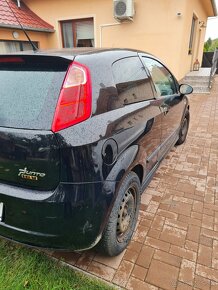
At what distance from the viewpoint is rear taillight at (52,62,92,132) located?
4.72 ft

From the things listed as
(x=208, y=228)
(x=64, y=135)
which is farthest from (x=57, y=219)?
(x=208, y=228)

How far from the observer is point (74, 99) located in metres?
1.48

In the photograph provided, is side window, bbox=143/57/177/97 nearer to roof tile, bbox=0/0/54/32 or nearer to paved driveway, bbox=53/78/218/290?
paved driveway, bbox=53/78/218/290

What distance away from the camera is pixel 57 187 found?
145 cm

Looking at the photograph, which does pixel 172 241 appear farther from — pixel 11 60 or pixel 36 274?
pixel 11 60

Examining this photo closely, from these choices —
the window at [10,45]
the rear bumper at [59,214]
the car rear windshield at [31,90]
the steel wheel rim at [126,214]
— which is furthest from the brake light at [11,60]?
the window at [10,45]

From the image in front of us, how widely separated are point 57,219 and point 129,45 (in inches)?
338

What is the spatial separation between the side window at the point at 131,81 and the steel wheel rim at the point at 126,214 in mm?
778

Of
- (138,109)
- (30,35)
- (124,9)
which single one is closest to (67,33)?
(30,35)

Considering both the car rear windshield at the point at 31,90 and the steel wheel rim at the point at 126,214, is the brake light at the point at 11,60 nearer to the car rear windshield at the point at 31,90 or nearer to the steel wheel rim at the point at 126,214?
the car rear windshield at the point at 31,90

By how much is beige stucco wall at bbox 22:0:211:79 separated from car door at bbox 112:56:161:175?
21.4 feet

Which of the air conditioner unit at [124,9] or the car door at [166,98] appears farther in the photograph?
the air conditioner unit at [124,9]

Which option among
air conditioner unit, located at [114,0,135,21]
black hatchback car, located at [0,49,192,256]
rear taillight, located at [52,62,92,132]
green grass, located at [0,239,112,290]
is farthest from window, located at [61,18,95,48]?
green grass, located at [0,239,112,290]

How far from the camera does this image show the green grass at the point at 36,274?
5.75 feet
